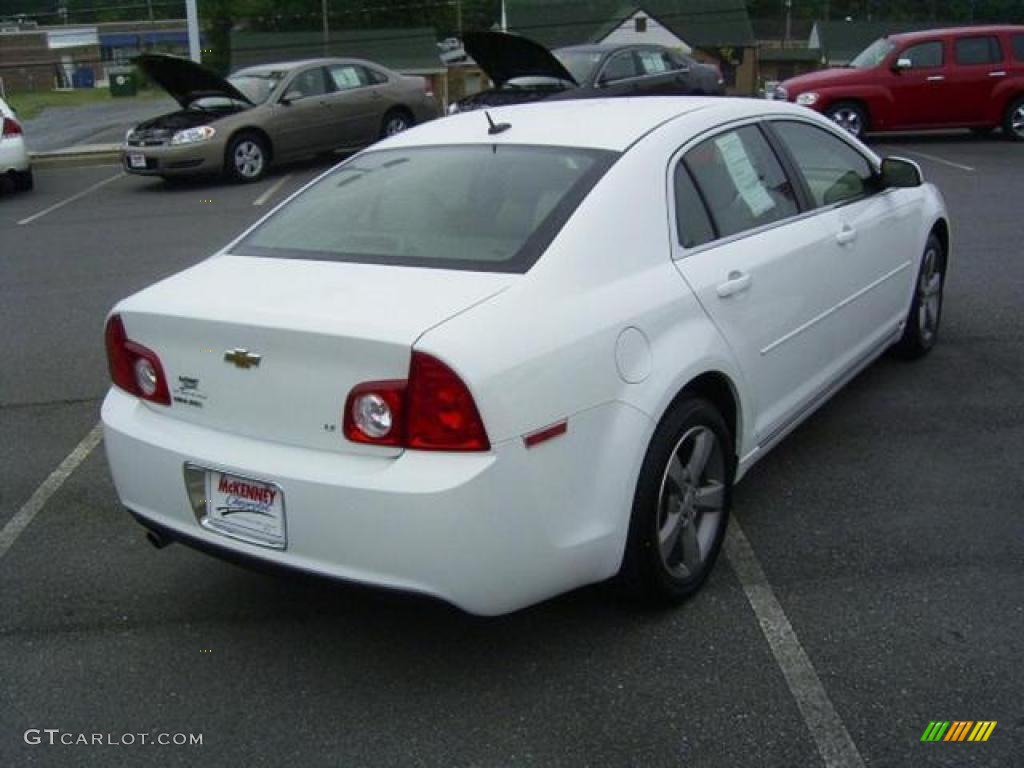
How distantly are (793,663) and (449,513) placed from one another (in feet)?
3.88

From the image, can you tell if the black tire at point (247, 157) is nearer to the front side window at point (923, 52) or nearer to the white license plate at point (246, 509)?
the front side window at point (923, 52)

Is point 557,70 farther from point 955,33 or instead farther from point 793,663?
point 793,663

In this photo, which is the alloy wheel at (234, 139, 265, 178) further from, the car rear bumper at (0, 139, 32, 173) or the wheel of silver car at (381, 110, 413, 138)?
the car rear bumper at (0, 139, 32, 173)

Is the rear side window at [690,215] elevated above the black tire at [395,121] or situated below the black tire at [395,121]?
above

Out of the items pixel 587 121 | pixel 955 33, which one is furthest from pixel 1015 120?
pixel 587 121

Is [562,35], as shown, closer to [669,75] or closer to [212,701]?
[669,75]

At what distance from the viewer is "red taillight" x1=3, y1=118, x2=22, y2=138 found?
43.1 feet

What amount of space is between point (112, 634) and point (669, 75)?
48.5 ft

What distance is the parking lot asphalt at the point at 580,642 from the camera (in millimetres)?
2832

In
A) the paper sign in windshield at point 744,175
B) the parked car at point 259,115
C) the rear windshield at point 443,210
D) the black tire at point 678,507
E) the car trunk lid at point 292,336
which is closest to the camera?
the car trunk lid at point 292,336

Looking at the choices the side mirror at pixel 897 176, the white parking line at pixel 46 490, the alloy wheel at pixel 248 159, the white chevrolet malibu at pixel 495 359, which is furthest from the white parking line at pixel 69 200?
the side mirror at pixel 897 176

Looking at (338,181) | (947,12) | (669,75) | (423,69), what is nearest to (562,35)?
(423,69)

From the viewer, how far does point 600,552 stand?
9.76ft

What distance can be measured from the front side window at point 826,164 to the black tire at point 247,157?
410 inches
